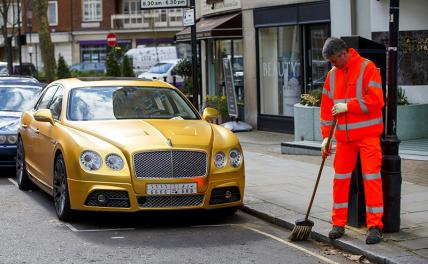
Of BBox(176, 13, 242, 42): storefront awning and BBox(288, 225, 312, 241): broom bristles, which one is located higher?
BBox(176, 13, 242, 42): storefront awning

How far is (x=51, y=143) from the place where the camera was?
859 centimetres

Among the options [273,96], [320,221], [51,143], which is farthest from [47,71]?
[320,221]

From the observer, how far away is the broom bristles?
716 cm

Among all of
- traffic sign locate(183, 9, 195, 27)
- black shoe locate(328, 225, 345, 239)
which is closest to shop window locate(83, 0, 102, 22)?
traffic sign locate(183, 9, 195, 27)

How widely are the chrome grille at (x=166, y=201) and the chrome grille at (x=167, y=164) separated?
0.72 feet

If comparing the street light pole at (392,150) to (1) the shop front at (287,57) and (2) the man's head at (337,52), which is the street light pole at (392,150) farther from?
(1) the shop front at (287,57)

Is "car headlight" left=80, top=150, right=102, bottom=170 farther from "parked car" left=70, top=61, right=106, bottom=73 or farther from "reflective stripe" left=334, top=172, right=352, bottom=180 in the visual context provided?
"parked car" left=70, top=61, right=106, bottom=73

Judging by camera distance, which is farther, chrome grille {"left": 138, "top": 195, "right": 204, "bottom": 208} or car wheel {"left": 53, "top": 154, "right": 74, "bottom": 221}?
car wheel {"left": 53, "top": 154, "right": 74, "bottom": 221}

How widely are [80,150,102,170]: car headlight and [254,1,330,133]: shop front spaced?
882cm

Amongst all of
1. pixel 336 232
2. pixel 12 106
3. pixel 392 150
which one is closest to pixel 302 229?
pixel 336 232

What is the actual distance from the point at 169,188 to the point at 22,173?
357cm

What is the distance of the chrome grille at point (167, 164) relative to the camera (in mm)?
7523

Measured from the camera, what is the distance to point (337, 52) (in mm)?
6785

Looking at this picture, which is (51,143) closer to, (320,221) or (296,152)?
(320,221)
